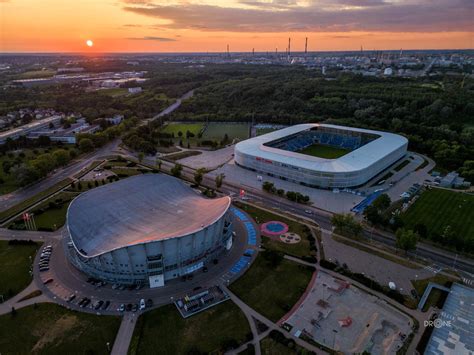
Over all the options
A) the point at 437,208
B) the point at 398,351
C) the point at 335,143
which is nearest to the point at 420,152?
the point at 335,143

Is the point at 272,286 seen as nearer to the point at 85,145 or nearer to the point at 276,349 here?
the point at 276,349

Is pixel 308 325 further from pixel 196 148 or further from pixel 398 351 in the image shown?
pixel 196 148

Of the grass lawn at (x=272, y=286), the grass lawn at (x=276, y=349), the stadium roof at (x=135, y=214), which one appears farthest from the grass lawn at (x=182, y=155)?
the grass lawn at (x=276, y=349)

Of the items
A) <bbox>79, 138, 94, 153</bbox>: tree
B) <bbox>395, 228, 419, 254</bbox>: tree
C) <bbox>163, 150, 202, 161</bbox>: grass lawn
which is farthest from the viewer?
<bbox>79, 138, 94, 153</bbox>: tree

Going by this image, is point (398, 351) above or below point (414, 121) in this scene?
below

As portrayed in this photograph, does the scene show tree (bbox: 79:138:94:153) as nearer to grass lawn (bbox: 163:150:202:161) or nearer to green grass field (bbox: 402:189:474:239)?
grass lawn (bbox: 163:150:202:161)

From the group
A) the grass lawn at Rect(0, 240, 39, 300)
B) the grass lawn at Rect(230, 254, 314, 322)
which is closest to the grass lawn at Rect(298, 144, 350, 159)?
the grass lawn at Rect(230, 254, 314, 322)

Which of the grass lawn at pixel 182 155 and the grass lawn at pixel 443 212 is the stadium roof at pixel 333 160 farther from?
the grass lawn at pixel 182 155
